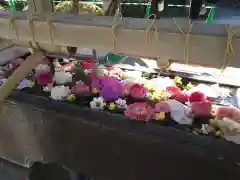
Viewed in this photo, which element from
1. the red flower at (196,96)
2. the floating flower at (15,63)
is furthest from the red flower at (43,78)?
the red flower at (196,96)

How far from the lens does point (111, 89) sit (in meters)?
1.41

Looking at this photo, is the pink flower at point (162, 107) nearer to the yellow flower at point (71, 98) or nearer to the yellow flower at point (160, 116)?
the yellow flower at point (160, 116)

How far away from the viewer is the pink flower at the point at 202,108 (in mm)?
1227

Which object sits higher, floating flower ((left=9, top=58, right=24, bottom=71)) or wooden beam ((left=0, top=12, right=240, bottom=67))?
wooden beam ((left=0, top=12, right=240, bottom=67))

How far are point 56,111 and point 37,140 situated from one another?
0.25m

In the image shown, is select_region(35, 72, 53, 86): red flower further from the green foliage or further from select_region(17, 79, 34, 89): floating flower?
the green foliage

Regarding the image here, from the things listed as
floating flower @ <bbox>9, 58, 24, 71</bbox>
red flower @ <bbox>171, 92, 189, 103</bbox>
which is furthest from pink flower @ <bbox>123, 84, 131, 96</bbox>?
floating flower @ <bbox>9, 58, 24, 71</bbox>

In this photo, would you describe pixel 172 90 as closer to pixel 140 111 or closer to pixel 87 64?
pixel 140 111

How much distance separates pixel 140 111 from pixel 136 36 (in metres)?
0.40

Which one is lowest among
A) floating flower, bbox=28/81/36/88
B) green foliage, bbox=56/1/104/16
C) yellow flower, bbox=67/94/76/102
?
yellow flower, bbox=67/94/76/102

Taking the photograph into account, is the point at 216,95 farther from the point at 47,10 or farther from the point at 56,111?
the point at 47,10

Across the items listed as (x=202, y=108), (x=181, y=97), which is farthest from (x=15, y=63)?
(x=202, y=108)

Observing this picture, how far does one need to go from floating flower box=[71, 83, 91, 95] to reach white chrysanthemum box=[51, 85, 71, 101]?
3 cm

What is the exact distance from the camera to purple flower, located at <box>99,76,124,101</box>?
4.57 ft
